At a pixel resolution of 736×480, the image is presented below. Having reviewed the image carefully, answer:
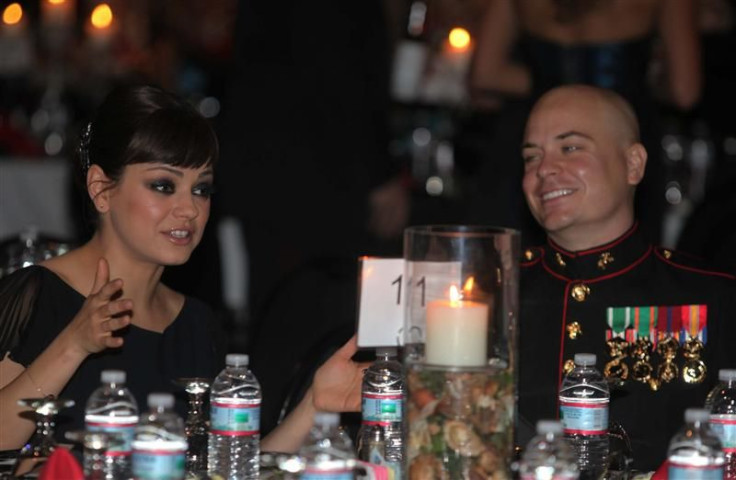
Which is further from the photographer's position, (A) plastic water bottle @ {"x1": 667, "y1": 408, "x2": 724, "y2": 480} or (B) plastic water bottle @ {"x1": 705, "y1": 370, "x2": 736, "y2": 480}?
(B) plastic water bottle @ {"x1": 705, "y1": 370, "x2": 736, "y2": 480}

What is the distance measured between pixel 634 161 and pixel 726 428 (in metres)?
1.46

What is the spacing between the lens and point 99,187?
3670mm

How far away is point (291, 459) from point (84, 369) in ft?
3.10

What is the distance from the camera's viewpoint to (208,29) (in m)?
10.5

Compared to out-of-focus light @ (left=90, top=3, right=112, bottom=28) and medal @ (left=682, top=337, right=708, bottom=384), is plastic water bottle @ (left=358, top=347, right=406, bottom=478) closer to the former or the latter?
medal @ (left=682, top=337, right=708, bottom=384)

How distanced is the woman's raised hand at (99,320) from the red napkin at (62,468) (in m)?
0.53

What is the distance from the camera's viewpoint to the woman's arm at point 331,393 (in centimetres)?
323

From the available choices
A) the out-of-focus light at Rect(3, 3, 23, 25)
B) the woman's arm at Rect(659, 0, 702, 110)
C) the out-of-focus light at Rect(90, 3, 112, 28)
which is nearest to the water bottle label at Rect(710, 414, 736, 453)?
the woman's arm at Rect(659, 0, 702, 110)

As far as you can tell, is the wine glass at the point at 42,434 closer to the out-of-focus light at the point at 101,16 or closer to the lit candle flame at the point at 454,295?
the lit candle flame at the point at 454,295

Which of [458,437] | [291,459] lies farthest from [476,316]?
[291,459]

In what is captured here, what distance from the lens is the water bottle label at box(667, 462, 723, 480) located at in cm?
231

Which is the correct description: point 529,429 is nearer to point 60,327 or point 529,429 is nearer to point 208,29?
point 60,327

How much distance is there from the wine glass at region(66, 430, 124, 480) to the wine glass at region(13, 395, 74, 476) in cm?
12

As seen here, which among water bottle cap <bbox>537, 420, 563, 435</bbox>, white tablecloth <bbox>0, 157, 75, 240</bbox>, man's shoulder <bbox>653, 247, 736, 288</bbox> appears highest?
white tablecloth <bbox>0, 157, 75, 240</bbox>
